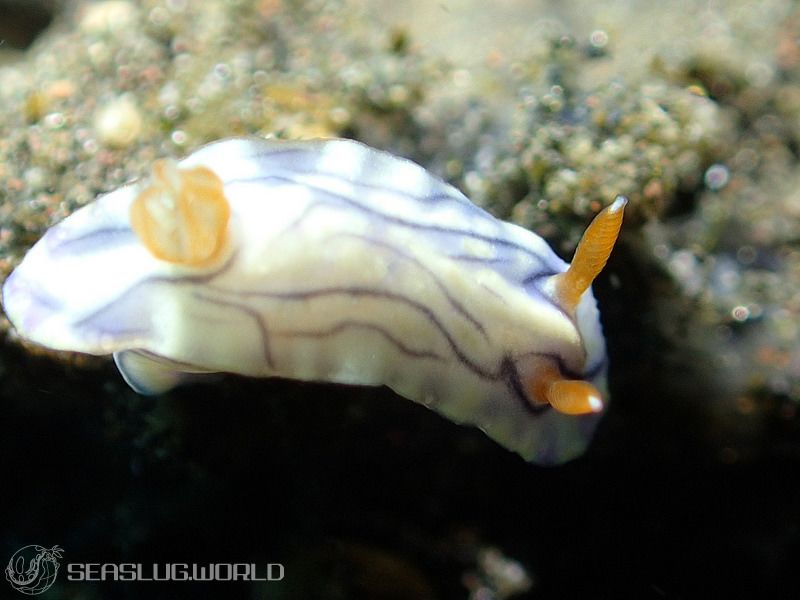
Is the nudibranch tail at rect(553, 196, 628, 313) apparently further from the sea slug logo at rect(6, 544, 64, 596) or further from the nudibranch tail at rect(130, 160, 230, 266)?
the sea slug logo at rect(6, 544, 64, 596)

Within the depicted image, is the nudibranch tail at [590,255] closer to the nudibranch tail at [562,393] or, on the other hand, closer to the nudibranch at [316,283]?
the nudibranch at [316,283]

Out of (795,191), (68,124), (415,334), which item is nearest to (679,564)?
(795,191)

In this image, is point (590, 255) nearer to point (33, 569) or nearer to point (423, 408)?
point (423, 408)

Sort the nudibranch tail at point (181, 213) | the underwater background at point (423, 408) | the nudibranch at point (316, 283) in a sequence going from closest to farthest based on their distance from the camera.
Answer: the nudibranch tail at point (181, 213) < the nudibranch at point (316, 283) < the underwater background at point (423, 408)

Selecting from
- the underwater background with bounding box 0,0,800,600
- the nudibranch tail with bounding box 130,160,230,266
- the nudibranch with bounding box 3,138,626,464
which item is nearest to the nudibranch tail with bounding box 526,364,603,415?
the nudibranch with bounding box 3,138,626,464

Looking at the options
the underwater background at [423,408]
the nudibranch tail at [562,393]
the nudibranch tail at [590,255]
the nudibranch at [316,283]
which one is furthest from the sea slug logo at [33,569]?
the nudibranch tail at [590,255]

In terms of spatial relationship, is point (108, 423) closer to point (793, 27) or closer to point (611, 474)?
point (611, 474)

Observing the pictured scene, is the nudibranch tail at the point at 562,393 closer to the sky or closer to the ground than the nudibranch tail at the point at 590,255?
closer to the ground
